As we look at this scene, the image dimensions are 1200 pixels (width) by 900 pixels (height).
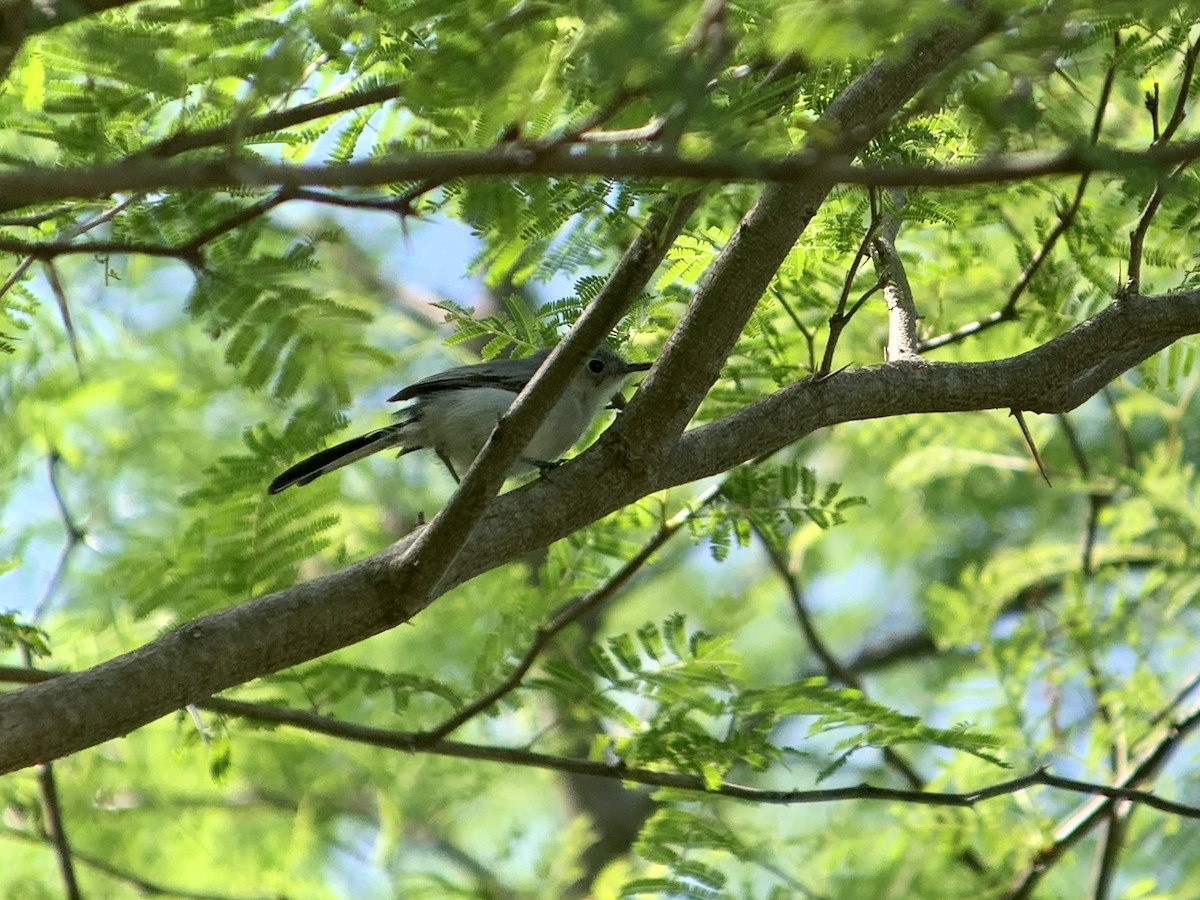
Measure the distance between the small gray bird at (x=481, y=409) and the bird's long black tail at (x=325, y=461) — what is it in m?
0.08

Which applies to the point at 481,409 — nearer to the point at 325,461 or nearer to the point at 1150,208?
the point at 325,461

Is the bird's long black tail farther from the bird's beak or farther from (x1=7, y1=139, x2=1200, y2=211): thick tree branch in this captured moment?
(x1=7, y1=139, x2=1200, y2=211): thick tree branch

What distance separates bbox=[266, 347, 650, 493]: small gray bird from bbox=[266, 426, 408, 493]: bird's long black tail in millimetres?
75

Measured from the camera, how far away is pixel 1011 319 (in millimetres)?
4027

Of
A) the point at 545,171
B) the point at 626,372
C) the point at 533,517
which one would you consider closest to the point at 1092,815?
the point at 626,372

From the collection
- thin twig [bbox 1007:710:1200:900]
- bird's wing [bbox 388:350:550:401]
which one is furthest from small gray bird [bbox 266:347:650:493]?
thin twig [bbox 1007:710:1200:900]

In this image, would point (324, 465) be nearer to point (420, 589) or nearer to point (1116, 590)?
point (420, 589)

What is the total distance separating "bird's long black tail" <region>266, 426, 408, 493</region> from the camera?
4.01 meters

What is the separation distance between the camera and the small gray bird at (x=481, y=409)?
477 centimetres

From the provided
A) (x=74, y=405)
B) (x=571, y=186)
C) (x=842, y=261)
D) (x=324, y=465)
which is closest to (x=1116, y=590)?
(x=842, y=261)

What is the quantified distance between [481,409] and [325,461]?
837 mm

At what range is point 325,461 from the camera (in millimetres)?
4172

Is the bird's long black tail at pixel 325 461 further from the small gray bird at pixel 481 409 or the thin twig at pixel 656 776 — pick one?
the thin twig at pixel 656 776

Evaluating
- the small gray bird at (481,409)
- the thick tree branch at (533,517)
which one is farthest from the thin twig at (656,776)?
the small gray bird at (481,409)
